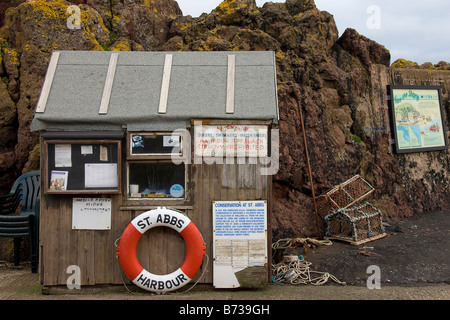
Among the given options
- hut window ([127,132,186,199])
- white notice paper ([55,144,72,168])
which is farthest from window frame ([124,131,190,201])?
white notice paper ([55,144,72,168])

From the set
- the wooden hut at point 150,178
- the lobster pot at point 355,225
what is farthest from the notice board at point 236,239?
the lobster pot at point 355,225

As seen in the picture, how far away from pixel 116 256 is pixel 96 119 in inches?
65.2

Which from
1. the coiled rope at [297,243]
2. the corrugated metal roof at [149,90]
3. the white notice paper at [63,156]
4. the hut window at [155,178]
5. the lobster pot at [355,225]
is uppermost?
the corrugated metal roof at [149,90]

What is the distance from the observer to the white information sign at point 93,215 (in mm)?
4781

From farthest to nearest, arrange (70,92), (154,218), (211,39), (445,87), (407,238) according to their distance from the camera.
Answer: (445,87) → (211,39) → (407,238) → (70,92) → (154,218)

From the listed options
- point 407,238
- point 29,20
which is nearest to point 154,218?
point 407,238

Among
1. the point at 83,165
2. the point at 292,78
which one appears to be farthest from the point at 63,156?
the point at 292,78

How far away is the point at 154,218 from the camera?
4.59 m

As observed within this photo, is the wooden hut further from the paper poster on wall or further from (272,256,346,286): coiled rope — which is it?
(272,256,346,286): coiled rope

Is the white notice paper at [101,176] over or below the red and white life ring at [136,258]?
over

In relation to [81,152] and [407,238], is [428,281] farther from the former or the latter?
[81,152]

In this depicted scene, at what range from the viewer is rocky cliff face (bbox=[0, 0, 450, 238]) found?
7.14 meters

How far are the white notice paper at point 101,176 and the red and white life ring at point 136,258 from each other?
1.83ft

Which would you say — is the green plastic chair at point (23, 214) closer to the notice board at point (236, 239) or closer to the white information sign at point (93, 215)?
the white information sign at point (93, 215)
